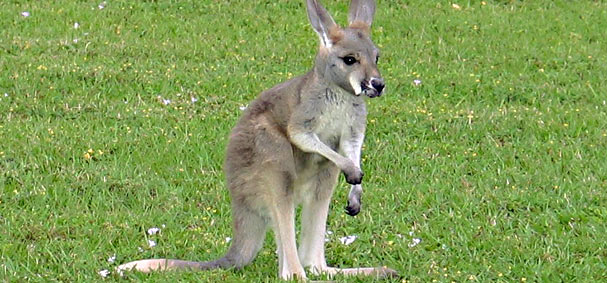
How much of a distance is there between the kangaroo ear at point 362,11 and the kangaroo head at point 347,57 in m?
0.19

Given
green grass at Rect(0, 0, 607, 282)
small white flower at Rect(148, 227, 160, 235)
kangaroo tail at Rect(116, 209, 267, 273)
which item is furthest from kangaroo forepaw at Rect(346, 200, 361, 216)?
small white flower at Rect(148, 227, 160, 235)

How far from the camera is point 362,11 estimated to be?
237 inches

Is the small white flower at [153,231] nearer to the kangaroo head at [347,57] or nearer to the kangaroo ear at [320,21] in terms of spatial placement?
the kangaroo head at [347,57]

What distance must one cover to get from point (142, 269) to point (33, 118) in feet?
10.5

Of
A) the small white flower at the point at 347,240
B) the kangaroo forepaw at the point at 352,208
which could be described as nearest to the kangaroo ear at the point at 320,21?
the kangaroo forepaw at the point at 352,208

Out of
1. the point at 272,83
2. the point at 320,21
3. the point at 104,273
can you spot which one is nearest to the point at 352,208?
the point at 320,21

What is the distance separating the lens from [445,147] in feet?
27.4

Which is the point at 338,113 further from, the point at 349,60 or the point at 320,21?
the point at 320,21

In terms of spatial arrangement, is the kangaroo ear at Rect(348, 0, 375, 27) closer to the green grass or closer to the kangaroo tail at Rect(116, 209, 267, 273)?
the kangaroo tail at Rect(116, 209, 267, 273)

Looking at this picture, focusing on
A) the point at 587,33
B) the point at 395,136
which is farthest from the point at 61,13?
the point at 587,33

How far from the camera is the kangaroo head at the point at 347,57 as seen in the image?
549cm

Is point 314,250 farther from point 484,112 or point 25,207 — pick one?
point 484,112

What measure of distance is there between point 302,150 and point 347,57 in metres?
0.51

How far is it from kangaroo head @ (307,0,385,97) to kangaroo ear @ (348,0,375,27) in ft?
0.62
